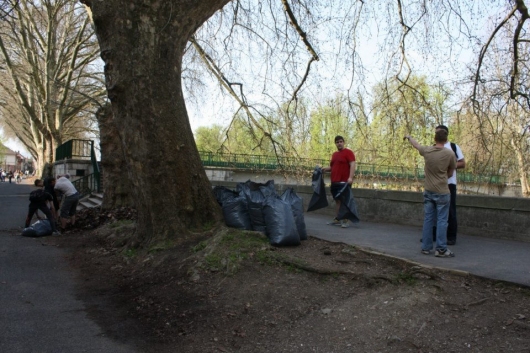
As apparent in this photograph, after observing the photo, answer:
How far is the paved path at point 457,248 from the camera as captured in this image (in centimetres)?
475

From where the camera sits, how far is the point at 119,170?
12.7 meters

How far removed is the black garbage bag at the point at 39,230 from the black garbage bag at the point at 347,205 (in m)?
7.36

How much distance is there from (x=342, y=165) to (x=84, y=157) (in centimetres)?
1619

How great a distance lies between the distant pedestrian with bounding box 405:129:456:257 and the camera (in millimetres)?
5453

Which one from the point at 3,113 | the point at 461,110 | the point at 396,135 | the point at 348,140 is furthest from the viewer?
the point at 3,113

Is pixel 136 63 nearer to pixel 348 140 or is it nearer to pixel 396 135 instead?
pixel 396 135

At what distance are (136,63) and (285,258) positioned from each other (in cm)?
362

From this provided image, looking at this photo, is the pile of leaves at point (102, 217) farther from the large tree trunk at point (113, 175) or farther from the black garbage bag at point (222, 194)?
the black garbage bag at point (222, 194)

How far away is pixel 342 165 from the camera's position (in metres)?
8.20


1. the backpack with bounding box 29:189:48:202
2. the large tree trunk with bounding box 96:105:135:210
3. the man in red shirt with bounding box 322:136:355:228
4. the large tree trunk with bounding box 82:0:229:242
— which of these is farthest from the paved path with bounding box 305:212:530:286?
the backpack with bounding box 29:189:48:202

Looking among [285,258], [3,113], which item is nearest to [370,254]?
[285,258]

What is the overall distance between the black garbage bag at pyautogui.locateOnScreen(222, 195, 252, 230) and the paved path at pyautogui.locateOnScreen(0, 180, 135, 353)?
93.1 inches

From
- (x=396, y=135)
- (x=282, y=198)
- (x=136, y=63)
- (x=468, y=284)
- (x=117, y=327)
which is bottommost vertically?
(x=117, y=327)

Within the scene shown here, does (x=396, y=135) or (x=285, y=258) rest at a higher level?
(x=396, y=135)
